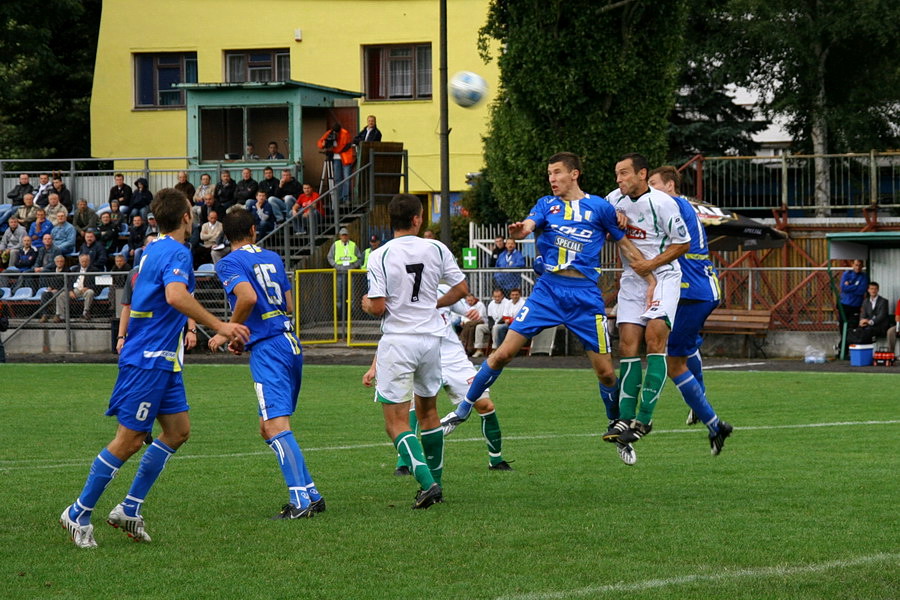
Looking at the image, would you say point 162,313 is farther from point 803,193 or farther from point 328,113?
point 328,113

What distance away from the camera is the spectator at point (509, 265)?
28562mm

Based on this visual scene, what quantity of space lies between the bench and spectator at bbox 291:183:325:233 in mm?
9947

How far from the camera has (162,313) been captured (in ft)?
26.1

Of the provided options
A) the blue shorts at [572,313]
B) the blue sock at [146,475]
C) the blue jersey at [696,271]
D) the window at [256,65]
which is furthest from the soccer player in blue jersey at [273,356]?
the window at [256,65]

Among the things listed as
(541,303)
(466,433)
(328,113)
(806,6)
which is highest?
(806,6)

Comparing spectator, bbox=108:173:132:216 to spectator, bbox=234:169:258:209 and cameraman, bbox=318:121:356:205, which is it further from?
cameraman, bbox=318:121:356:205

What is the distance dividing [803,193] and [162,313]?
26812mm

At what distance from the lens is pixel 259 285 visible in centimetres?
873

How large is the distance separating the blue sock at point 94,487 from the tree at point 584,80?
24.1 m

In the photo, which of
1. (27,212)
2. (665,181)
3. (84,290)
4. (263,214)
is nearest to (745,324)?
(263,214)

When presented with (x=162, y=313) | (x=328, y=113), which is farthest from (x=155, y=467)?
(x=328, y=113)

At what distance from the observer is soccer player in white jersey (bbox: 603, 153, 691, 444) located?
1066 centimetres

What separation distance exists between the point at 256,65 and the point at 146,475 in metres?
37.1

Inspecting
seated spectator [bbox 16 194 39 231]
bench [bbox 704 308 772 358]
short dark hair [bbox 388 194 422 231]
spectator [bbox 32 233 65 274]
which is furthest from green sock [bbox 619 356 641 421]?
seated spectator [bbox 16 194 39 231]
